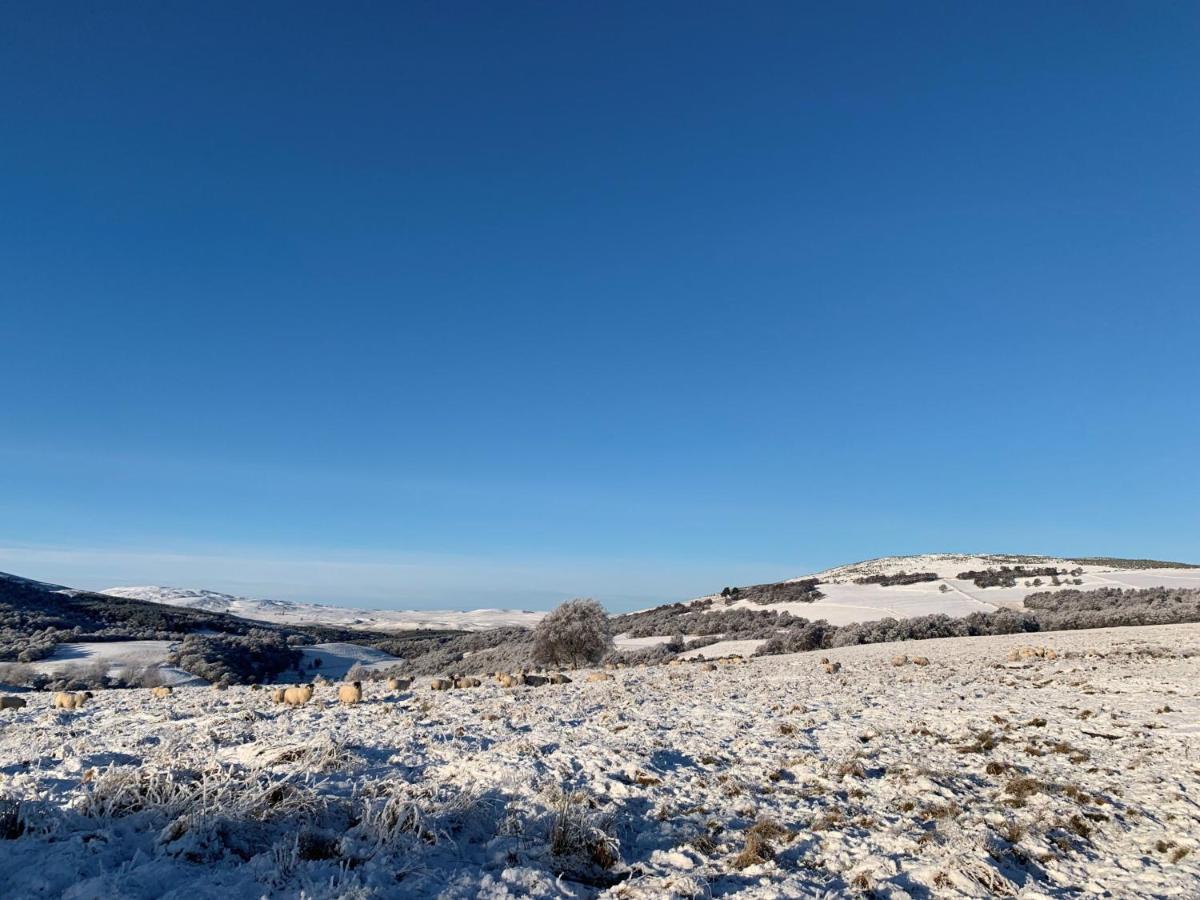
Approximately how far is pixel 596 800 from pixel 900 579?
61.2m

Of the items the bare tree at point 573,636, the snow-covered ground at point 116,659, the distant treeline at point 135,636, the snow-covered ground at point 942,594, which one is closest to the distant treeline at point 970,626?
the snow-covered ground at point 942,594

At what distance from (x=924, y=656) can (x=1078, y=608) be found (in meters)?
22.7

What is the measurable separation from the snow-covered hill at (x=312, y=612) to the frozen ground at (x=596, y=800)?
125 m

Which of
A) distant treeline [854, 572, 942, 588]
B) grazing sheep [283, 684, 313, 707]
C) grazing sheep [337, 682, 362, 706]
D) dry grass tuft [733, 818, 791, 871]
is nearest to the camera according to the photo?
dry grass tuft [733, 818, 791, 871]

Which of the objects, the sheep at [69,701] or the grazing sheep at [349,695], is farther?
the grazing sheep at [349,695]

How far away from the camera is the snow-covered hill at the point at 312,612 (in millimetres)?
137625

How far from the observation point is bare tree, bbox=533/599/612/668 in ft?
94.6

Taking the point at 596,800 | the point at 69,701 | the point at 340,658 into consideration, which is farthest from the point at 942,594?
the point at 69,701

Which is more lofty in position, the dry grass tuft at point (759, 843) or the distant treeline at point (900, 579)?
the distant treeline at point (900, 579)

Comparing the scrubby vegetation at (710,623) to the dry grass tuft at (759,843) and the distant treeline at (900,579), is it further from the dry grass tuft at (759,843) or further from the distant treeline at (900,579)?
the dry grass tuft at (759,843)

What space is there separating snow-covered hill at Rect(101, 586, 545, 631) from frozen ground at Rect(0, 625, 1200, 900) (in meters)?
125

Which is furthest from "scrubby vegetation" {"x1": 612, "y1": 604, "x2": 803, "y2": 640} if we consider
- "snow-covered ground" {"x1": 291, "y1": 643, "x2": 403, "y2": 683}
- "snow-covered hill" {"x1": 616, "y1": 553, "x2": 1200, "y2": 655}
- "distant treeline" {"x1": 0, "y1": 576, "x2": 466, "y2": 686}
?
"distant treeline" {"x1": 0, "y1": 576, "x2": 466, "y2": 686}

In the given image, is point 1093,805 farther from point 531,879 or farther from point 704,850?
point 531,879

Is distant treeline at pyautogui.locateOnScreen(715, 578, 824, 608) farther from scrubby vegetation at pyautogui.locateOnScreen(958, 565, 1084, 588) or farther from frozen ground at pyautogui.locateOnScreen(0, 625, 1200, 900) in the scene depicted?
frozen ground at pyautogui.locateOnScreen(0, 625, 1200, 900)
